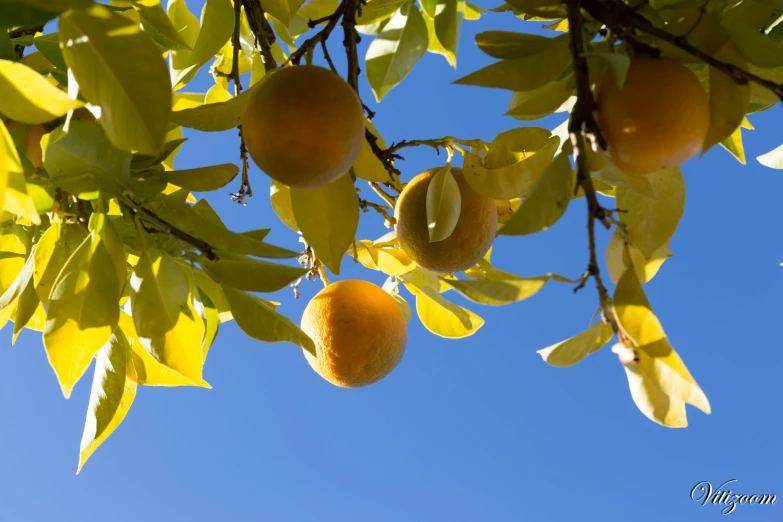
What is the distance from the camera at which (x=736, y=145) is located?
875mm

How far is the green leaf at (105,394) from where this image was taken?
0.80m

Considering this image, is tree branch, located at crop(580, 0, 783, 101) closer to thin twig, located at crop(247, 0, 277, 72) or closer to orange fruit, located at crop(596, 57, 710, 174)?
orange fruit, located at crop(596, 57, 710, 174)

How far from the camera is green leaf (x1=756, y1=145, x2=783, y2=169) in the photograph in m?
0.99

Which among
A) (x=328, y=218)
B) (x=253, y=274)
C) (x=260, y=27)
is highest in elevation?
(x=260, y=27)

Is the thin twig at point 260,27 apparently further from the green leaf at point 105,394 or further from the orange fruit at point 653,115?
the orange fruit at point 653,115

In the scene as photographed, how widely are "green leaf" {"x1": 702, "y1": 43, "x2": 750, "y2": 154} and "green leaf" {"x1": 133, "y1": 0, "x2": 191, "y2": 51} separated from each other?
67 cm

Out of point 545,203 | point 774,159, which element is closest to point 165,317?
point 545,203

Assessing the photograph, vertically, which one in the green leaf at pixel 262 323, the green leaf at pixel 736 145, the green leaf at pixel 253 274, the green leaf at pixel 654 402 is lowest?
the green leaf at pixel 654 402

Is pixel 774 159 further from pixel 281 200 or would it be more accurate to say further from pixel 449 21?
pixel 281 200

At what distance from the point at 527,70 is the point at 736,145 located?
0.37 metres

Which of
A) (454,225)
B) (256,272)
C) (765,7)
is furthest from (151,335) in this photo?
(765,7)

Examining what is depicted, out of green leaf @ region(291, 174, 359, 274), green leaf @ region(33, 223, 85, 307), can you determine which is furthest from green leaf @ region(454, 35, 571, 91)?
green leaf @ region(33, 223, 85, 307)

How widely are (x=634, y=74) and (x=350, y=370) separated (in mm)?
644

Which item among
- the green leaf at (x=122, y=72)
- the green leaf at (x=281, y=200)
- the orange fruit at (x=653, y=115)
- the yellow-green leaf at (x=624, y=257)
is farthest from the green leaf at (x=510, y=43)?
the green leaf at (x=281, y=200)
